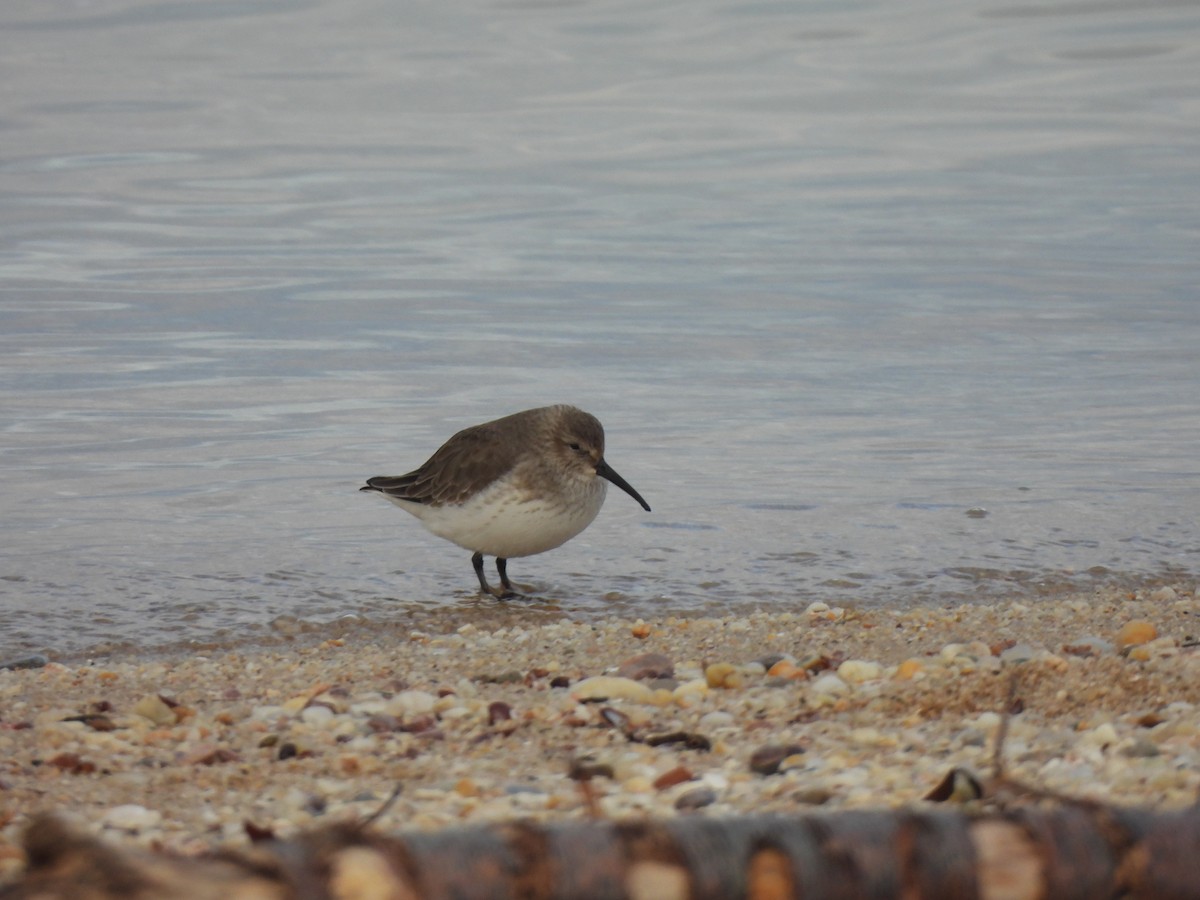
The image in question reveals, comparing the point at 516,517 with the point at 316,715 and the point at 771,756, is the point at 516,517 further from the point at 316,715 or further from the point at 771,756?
the point at 771,756

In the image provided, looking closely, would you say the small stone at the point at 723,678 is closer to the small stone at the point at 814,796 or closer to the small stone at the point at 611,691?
the small stone at the point at 611,691

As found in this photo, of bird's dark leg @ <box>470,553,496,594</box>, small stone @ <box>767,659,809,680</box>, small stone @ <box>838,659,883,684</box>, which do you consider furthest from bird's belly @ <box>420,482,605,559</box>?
small stone @ <box>838,659,883,684</box>

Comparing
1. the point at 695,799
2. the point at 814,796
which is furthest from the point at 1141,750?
the point at 695,799

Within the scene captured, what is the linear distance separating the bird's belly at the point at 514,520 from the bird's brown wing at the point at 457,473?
0.08 meters

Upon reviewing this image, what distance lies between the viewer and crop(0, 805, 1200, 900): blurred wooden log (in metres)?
2.26

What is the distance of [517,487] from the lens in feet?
27.0

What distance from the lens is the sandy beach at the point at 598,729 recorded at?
3.76m

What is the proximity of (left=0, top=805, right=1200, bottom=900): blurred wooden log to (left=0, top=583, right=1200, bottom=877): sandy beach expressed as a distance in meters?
0.61

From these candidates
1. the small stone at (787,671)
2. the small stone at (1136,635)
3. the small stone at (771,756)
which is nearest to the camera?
the small stone at (771,756)

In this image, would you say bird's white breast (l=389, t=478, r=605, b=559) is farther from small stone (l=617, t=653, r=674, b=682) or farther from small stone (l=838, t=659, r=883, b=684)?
small stone (l=838, t=659, r=883, b=684)

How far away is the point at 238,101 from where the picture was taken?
39.9 meters

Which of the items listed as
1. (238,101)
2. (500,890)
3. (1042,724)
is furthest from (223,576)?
(238,101)

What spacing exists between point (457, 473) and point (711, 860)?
621 cm

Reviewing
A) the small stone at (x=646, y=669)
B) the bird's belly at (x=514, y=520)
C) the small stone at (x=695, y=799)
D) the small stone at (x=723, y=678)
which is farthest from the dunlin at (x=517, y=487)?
the small stone at (x=695, y=799)
